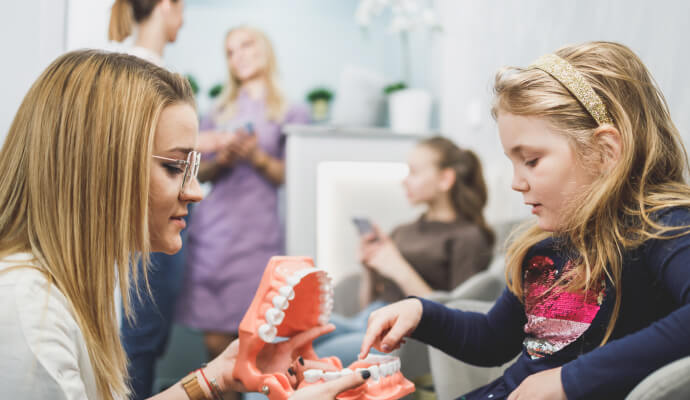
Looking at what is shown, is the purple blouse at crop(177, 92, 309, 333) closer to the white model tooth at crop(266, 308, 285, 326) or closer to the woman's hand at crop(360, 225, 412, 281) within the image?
the woman's hand at crop(360, 225, 412, 281)

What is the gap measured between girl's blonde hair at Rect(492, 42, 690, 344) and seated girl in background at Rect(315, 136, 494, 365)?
42.3 inches

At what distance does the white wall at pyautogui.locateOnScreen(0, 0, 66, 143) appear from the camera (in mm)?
969

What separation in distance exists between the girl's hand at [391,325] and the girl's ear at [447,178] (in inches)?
49.2

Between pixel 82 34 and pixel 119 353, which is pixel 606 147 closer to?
pixel 119 353

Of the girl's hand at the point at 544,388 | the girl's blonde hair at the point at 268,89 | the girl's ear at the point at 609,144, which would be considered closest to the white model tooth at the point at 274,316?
the girl's hand at the point at 544,388

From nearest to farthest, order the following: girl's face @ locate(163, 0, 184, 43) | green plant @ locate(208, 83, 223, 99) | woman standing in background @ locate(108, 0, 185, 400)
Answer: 1. woman standing in background @ locate(108, 0, 185, 400)
2. girl's face @ locate(163, 0, 184, 43)
3. green plant @ locate(208, 83, 223, 99)

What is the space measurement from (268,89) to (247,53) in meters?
0.18

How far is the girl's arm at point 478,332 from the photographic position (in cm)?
89

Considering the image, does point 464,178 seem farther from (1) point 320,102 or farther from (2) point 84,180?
(2) point 84,180

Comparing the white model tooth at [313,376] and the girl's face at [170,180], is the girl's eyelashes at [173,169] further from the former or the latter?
the white model tooth at [313,376]

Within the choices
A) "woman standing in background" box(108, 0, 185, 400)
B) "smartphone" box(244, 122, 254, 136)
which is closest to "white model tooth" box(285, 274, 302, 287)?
"woman standing in background" box(108, 0, 185, 400)

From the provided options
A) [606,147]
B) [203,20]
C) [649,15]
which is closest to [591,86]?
[606,147]

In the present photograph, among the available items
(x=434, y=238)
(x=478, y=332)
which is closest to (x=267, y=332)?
(x=478, y=332)

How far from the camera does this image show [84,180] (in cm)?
69
